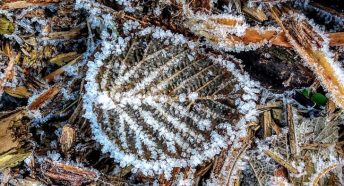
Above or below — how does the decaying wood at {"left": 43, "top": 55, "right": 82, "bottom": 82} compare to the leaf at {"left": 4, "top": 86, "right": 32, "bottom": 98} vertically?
above

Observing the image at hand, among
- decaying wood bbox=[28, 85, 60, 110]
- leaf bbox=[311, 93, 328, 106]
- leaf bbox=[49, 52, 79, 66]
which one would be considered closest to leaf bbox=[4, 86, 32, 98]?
decaying wood bbox=[28, 85, 60, 110]

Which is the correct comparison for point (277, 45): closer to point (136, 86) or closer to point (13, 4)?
point (136, 86)

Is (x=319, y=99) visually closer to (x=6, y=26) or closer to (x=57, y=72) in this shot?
(x=57, y=72)

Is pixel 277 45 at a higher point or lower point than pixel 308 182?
higher

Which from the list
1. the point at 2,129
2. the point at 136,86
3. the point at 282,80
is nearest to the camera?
the point at 136,86

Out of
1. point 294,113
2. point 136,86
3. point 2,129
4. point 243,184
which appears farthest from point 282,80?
point 2,129

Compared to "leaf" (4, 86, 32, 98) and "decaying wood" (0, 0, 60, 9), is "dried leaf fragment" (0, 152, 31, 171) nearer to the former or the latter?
"leaf" (4, 86, 32, 98)

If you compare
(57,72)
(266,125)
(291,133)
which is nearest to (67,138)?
(57,72)
